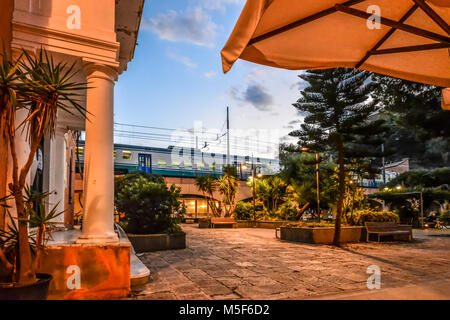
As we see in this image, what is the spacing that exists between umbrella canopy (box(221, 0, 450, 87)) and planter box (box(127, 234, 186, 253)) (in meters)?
6.52

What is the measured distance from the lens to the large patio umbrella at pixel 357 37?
3.21 meters

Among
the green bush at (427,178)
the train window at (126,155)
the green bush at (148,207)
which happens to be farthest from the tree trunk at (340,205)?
the green bush at (427,178)

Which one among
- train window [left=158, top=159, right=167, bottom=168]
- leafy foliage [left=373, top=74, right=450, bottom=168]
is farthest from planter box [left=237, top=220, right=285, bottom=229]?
train window [left=158, top=159, right=167, bottom=168]

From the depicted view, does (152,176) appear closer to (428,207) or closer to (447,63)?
(447,63)

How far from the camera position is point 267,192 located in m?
20.6

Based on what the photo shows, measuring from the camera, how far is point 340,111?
33.7 ft

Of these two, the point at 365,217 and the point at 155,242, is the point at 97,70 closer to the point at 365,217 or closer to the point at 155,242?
the point at 155,242

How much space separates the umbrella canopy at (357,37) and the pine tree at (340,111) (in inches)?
249

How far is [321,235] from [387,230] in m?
2.61

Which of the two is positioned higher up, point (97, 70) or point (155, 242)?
point (97, 70)

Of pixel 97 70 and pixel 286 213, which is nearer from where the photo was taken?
pixel 97 70

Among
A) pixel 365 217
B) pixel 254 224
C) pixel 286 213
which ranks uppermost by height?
pixel 365 217

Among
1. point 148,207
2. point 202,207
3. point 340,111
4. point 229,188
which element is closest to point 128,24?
Result: point 148,207
